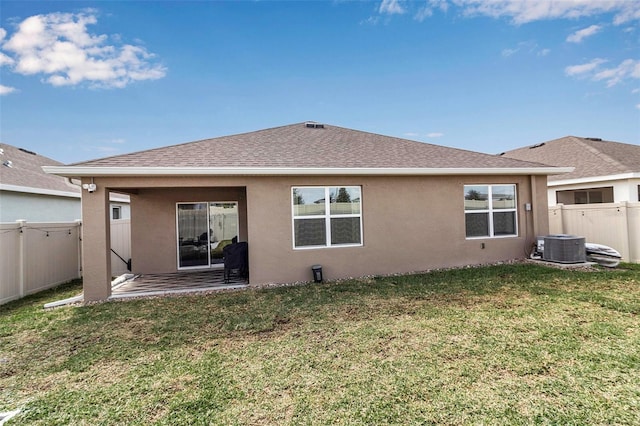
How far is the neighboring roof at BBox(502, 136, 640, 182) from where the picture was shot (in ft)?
38.4

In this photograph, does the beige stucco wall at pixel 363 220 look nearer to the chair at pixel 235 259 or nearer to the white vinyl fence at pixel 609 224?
the chair at pixel 235 259

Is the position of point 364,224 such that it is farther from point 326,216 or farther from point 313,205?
point 313,205

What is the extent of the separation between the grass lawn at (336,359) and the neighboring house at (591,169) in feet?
21.6

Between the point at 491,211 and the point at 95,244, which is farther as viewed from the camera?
the point at 491,211

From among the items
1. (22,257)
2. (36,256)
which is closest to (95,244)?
(22,257)

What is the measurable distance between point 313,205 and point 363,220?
1.44 meters

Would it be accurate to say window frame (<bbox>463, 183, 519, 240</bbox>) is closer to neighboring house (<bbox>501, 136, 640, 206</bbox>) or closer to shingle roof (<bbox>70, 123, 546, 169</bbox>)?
shingle roof (<bbox>70, 123, 546, 169</bbox>)

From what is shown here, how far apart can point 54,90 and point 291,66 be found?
36.3 ft

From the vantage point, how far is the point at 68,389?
3.36 meters

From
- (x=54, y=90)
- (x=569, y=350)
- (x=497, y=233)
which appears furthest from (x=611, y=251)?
(x=54, y=90)

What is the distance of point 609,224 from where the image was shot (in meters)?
9.62

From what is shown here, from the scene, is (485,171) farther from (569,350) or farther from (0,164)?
(0,164)

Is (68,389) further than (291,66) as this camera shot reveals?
No

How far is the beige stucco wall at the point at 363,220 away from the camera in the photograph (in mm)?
7725
